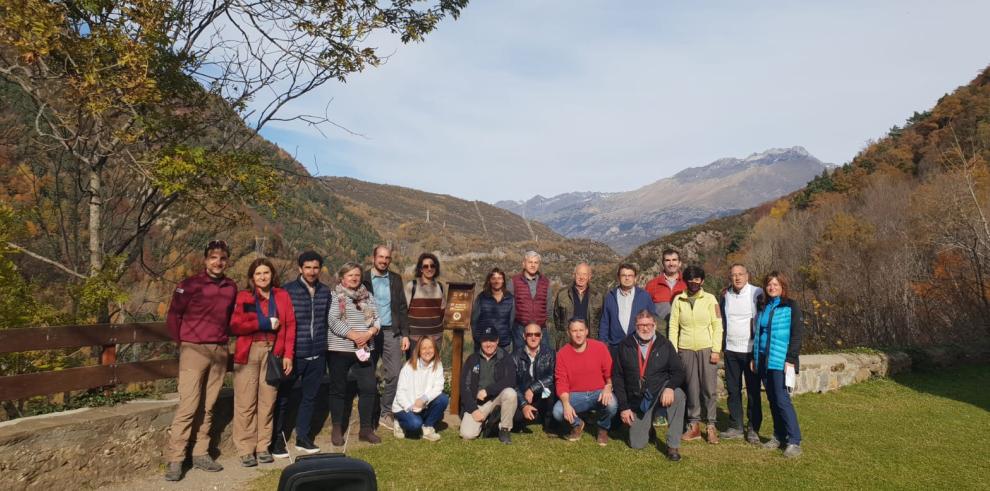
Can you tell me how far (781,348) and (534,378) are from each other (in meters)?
2.71

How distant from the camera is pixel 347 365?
21.1ft

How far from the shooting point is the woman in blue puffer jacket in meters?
6.11

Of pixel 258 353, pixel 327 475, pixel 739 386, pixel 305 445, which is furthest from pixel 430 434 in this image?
pixel 327 475

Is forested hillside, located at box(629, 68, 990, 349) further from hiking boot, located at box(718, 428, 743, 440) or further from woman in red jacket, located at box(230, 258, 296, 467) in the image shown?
woman in red jacket, located at box(230, 258, 296, 467)

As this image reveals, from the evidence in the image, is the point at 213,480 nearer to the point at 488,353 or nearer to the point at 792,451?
the point at 488,353

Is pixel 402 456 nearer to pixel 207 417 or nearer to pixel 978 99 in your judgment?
pixel 207 417

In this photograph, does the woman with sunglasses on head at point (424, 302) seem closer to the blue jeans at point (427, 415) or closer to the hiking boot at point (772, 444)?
the blue jeans at point (427, 415)

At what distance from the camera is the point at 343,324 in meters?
6.27

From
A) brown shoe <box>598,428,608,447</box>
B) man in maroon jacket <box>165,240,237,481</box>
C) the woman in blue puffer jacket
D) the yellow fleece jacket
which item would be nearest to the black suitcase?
man in maroon jacket <box>165,240,237,481</box>

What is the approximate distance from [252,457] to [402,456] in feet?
4.80

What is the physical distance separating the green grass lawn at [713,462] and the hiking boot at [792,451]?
78 mm

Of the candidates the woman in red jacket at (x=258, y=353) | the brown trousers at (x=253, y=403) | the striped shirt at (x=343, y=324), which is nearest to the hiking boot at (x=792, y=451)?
the striped shirt at (x=343, y=324)

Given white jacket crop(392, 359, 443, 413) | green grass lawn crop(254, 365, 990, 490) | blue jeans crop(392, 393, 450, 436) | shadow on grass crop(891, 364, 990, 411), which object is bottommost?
shadow on grass crop(891, 364, 990, 411)

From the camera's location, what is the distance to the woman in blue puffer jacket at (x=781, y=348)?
20.0 feet
